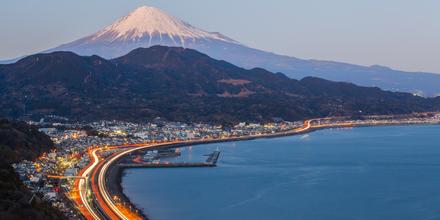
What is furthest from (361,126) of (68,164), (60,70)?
(68,164)

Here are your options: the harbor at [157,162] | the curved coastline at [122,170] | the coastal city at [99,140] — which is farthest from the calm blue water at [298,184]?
the coastal city at [99,140]

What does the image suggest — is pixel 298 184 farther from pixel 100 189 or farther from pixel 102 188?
pixel 100 189

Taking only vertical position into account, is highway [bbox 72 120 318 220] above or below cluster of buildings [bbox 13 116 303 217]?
below

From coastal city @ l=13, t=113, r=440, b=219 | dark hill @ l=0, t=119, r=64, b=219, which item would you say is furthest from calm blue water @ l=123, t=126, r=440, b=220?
dark hill @ l=0, t=119, r=64, b=219

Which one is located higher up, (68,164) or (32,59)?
(32,59)

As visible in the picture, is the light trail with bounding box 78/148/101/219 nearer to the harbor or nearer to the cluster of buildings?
the cluster of buildings

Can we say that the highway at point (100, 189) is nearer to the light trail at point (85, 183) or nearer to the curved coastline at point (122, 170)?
the light trail at point (85, 183)

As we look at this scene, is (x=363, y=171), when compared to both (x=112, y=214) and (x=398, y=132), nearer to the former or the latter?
(x=112, y=214)
